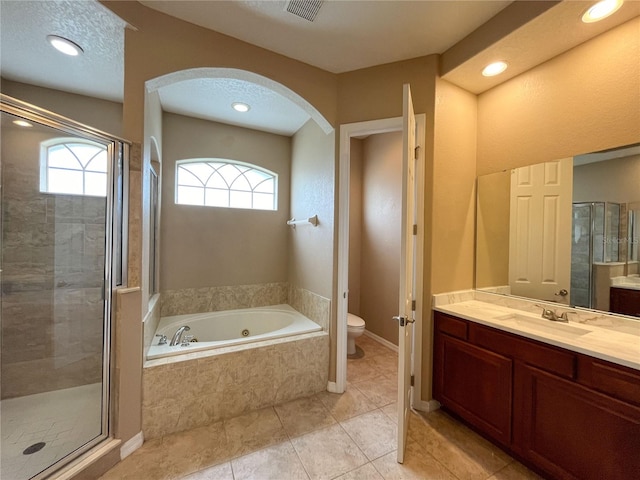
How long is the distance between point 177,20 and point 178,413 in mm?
2665

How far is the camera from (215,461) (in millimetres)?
1485

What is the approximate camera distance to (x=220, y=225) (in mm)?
3002

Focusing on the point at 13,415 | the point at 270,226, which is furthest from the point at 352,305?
the point at 13,415

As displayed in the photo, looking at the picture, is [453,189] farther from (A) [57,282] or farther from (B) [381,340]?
(A) [57,282]

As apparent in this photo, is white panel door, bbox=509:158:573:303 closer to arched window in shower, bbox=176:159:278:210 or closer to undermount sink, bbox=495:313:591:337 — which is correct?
undermount sink, bbox=495:313:591:337

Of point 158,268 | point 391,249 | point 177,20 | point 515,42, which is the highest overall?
point 177,20

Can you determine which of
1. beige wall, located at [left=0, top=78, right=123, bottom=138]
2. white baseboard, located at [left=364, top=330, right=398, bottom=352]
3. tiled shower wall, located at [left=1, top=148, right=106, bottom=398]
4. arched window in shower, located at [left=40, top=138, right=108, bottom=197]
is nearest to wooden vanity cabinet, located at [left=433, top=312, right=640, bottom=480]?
white baseboard, located at [left=364, top=330, right=398, bottom=352]

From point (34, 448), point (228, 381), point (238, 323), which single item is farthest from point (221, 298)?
point (34, 448)

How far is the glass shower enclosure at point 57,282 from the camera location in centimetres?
151

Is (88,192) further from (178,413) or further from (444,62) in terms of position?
(444,62)

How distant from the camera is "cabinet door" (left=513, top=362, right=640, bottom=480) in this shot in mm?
1078

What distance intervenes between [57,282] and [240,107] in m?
2.22

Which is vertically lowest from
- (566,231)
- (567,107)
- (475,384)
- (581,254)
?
(475,384)

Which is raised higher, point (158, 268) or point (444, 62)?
point (444, 62)
